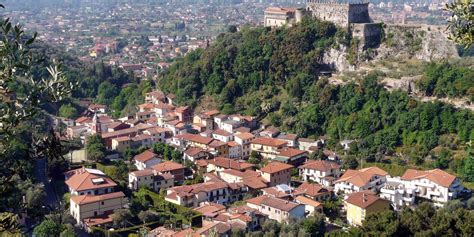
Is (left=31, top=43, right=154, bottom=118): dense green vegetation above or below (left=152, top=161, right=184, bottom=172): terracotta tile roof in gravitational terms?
above

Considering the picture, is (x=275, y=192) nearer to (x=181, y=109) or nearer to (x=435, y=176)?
(x=435, y=176)

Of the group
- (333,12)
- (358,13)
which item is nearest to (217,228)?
(333,12)

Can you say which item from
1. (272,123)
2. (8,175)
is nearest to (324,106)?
(272,123)

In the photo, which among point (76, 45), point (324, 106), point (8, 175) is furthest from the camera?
point (76, 45)

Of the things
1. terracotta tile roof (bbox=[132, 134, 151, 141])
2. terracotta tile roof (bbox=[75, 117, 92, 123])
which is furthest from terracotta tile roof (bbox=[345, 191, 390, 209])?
terracotta tile roof (bbox=[75, 117, 92, 123])

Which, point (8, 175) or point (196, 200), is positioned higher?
point (8, 175)

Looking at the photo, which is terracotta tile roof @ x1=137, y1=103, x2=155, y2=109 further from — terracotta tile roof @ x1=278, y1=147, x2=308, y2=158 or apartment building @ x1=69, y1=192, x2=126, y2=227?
apartment building @ x1=69, y1=192, x2=126, y2=227

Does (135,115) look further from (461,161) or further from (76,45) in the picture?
(76,45)
